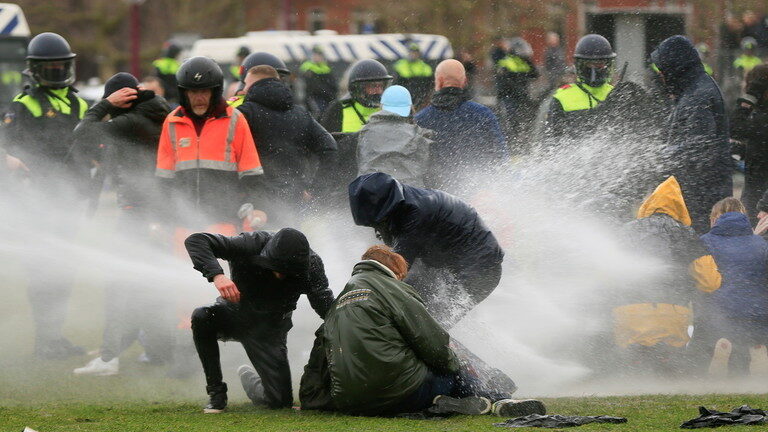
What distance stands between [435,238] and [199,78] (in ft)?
6.92

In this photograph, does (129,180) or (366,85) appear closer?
(129,180)

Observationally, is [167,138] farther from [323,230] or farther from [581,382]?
[581,382]

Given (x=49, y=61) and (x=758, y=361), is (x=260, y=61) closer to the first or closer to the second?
(x=49, y=61)

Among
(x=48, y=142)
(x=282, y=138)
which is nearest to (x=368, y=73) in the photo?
(x=282, y=138)

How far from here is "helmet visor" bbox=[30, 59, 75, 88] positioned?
405 inches

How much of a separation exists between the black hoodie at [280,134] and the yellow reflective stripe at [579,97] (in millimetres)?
2103

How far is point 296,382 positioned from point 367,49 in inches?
610

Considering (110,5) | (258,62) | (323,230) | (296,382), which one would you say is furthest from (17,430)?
(110,5)

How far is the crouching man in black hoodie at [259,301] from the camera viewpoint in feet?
24.0

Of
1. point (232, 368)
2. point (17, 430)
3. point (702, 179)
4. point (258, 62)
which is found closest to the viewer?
point (17, 430)

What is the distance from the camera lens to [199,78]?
880cm

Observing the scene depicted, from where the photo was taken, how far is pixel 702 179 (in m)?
9.89

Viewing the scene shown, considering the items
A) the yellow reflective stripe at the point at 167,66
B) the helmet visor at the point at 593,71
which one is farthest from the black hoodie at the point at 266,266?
the yellow reflective stripe at the point at 167,66

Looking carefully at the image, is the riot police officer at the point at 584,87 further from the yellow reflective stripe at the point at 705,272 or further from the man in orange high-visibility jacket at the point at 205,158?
the man in orange high-visibility jacket at the point at 205,158
